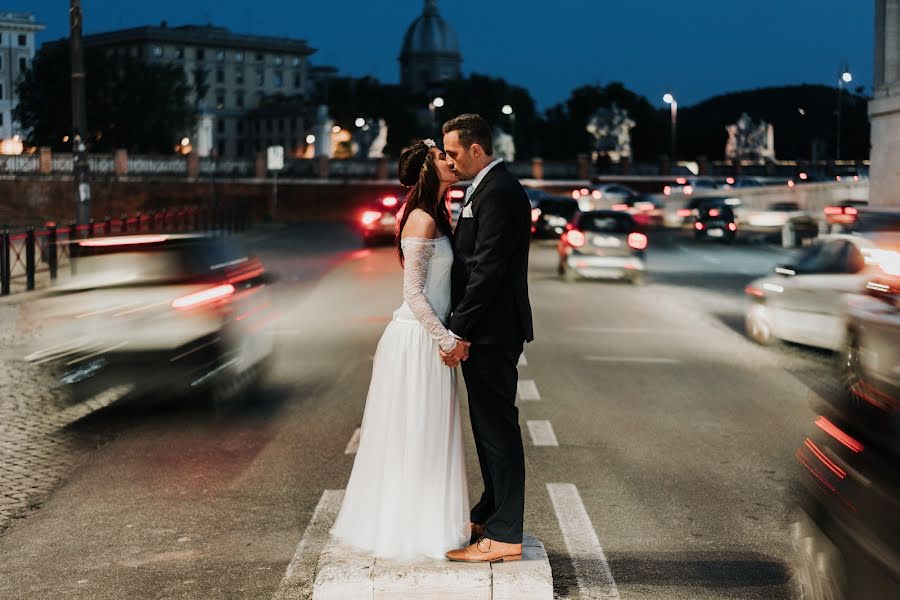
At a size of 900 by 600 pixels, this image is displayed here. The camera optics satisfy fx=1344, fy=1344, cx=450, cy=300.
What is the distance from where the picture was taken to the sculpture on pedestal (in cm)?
9094

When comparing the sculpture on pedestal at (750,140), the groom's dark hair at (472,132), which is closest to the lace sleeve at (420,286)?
the groom's dark hair at (472,132)

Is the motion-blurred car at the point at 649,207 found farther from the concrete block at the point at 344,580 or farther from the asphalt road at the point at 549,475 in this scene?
the concrete block at the point at 344,580

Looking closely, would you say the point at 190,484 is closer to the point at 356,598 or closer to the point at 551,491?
the point at 551,491

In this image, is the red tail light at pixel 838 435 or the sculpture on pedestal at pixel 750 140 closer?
the red tail light at pixel 838 435

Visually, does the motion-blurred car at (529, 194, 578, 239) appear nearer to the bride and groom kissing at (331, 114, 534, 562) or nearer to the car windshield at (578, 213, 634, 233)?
the car windshield at (578, 213, 634, 233)

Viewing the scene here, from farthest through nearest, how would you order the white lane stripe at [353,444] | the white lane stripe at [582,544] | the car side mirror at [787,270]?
the car side mirror at [787,270] < the white lane stripe at [353,444] < the white lane stripe at [582,544]

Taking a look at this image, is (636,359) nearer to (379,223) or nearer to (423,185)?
(423,185)

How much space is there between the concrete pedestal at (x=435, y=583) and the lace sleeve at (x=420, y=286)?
0.93 m

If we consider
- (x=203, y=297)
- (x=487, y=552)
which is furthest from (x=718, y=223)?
(x=487, y=552)

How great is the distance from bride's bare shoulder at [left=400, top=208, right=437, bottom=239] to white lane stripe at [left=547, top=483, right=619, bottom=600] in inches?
65.3

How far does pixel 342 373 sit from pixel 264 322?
2.89 feet

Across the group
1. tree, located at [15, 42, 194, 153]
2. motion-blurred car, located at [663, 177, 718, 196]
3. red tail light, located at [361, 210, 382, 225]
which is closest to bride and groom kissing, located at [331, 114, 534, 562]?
red tail light, located at [361, 210, 382, 225]

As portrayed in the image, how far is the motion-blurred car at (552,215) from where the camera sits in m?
40.4

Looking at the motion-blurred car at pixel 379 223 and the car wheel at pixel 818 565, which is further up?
the motion-blurred car at pixel 379 223
